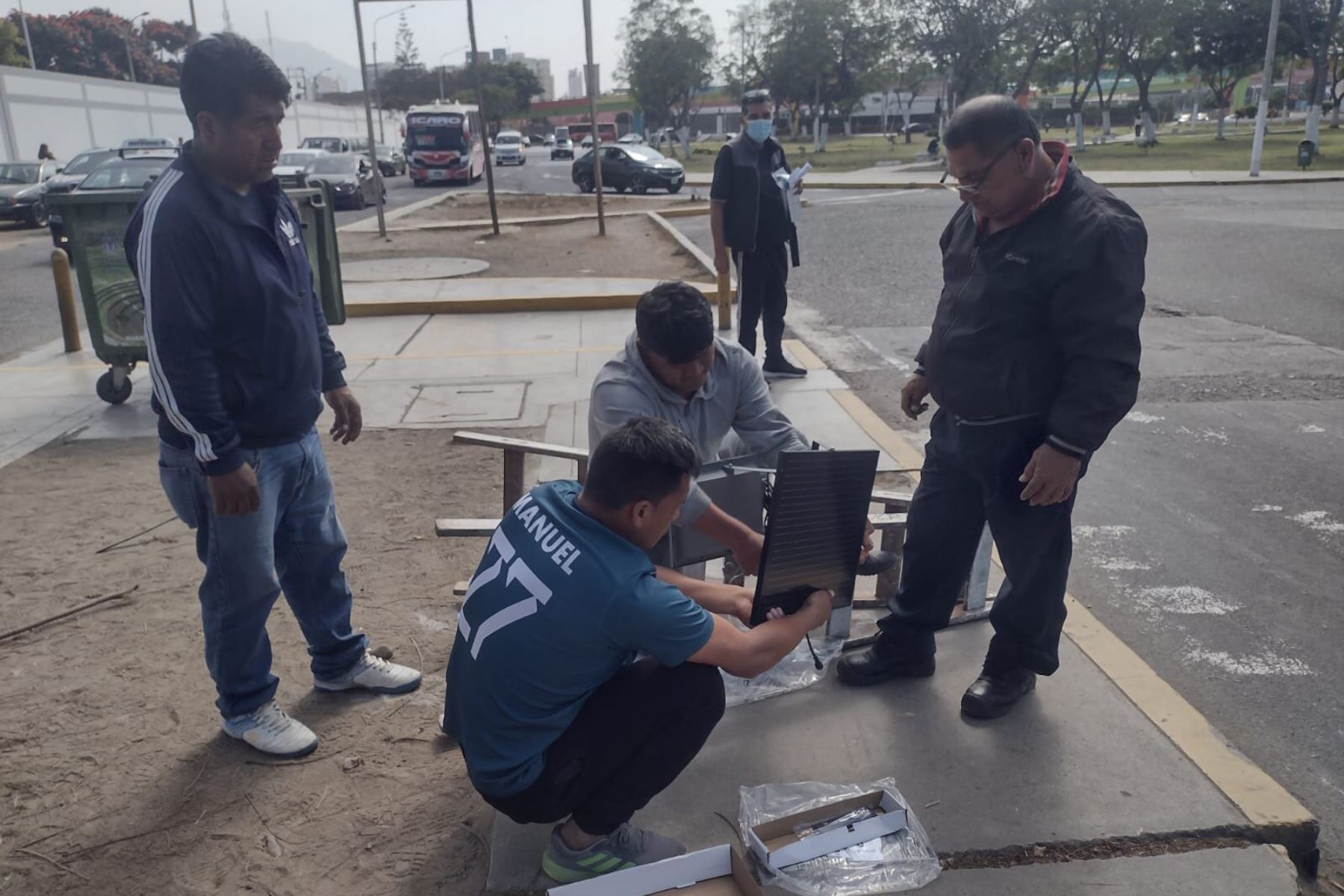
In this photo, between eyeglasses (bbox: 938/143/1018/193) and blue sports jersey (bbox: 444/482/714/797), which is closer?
blue sports jersey (bbox: 444/482/714/797)

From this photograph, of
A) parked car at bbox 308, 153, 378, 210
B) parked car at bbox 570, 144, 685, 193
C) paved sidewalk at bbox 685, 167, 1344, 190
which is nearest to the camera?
paved sidewalk at bbox 685, 167, 1344, 190

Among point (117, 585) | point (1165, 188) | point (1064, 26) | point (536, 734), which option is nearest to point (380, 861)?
point (536, 734)

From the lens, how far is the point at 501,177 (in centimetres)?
3922

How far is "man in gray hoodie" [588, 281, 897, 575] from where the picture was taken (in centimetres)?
295

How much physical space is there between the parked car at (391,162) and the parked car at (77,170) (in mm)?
21805

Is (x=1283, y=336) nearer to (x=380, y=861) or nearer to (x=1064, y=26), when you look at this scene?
(x=380, y=861)

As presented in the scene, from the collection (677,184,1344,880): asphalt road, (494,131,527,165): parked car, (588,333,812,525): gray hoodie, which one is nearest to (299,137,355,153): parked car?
(494,131,527,165): parked car

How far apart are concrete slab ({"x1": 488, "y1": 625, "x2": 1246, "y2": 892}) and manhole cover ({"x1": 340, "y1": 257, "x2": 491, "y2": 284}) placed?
992 cm

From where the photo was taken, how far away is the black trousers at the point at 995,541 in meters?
2.92

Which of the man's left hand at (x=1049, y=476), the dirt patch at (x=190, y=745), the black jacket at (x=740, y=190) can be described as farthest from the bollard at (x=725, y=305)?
the man's left hand at (x=1049, y=476)

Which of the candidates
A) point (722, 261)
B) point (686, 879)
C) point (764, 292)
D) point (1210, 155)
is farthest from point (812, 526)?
point (1210, 155)

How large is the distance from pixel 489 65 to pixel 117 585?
330ft

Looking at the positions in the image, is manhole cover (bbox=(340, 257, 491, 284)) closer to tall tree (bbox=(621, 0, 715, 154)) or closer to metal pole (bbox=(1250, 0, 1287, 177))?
metal pole (bbox=(1250, 0, 1287, 177))

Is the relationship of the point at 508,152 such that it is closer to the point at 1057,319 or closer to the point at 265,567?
the point at 265,567
